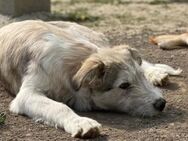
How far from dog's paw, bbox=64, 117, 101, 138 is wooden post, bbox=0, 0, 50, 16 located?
20.0ft

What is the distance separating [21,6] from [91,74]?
5728mm

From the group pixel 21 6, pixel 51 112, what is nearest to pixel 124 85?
pixel 51 112

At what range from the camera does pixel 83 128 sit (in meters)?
5.84

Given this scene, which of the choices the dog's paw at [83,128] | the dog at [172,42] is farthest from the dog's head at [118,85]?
the dog at [172,42]

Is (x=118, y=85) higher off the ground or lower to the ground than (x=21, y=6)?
higher

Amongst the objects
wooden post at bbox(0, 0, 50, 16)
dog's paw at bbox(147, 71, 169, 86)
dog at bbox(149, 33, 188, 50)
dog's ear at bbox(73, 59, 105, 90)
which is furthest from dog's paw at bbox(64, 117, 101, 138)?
wooden post at bbox(0, 0, 50, 16)

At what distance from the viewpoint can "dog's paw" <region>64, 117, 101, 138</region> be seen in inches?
228

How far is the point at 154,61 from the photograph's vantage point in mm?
8977

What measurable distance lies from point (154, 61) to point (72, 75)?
103 inches

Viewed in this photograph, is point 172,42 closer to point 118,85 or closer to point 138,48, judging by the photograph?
point 138,48

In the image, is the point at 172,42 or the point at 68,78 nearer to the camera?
the point at 68,78

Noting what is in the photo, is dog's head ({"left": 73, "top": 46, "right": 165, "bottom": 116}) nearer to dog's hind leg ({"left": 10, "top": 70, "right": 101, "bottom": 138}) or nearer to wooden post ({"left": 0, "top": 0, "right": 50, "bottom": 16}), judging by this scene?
dog's hind leg ({"left": 10, "top": 70, "right": 101, "bottom": 138})

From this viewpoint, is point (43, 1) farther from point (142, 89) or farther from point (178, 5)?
point (142, 89)

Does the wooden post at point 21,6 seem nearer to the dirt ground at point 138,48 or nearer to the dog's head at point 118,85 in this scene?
the dirt ground at point 138,48
